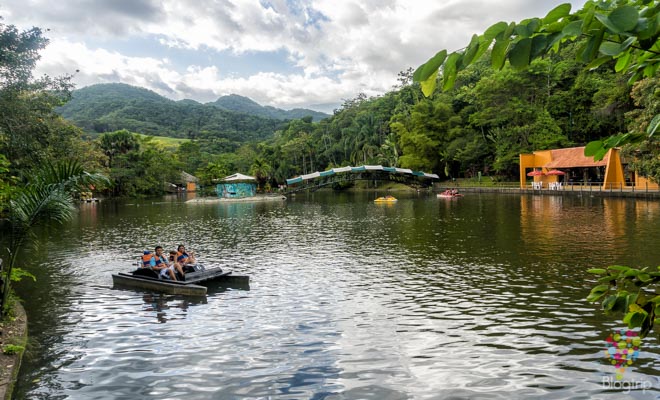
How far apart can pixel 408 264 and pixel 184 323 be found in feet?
30.0

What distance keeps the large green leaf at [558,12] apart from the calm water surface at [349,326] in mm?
6708

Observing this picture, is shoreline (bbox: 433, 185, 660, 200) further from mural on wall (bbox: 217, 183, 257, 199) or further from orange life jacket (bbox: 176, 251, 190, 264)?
orange life jacket (bbox: 176, 251, 190, 264)

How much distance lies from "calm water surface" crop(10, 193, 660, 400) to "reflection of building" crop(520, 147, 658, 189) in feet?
99.5

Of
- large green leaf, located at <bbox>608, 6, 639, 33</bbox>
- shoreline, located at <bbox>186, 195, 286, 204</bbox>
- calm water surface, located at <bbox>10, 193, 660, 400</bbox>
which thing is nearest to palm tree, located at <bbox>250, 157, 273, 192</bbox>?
shoreline, located at <bbox>186, 195, 286, 204</bbox>

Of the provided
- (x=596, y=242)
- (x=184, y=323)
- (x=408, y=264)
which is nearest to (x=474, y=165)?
(x=596, y=242)

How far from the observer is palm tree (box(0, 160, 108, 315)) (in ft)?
32.4

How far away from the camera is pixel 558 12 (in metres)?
1.71

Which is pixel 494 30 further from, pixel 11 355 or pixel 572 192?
pixel 572 192

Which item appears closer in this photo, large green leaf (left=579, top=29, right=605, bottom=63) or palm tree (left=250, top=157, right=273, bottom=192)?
large green leaf (left=579, top=29, right=605, bottom=63)

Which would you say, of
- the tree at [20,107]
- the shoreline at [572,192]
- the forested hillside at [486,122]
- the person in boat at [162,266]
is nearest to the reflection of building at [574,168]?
the shoreline at [572,192]

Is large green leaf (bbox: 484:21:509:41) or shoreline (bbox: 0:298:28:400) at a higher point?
large green leaf (bbox: 484:21:509:41)

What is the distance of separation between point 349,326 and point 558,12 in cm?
959

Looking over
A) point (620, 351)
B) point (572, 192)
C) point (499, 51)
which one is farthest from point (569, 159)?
point (499, 51)

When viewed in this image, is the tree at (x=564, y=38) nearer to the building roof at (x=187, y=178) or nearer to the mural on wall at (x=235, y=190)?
the mural on wall at (x=235, y=190)
